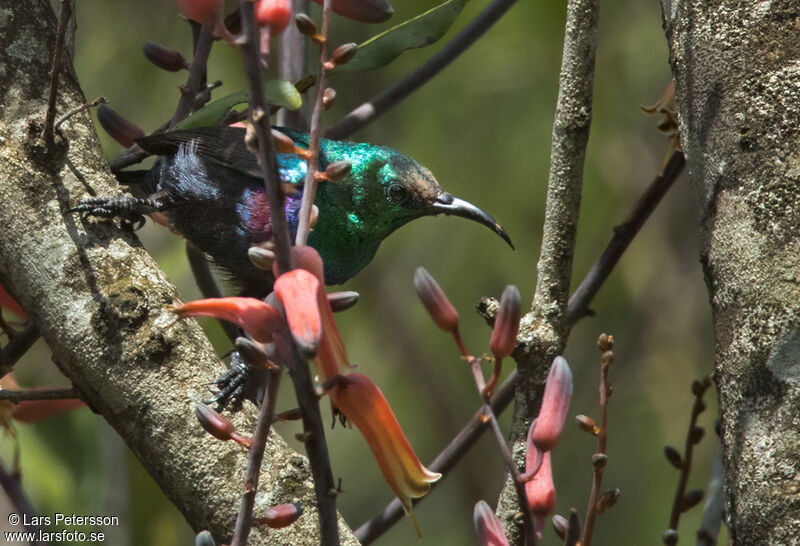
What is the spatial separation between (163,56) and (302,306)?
1475mm

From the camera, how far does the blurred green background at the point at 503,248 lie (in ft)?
15.3

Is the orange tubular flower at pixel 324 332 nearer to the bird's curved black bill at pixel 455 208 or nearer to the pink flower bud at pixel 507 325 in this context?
the pink flower bud at pixel 507 325

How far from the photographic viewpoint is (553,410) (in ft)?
4.75

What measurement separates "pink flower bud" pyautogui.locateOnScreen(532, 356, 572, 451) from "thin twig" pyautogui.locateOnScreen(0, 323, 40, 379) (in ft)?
3.88

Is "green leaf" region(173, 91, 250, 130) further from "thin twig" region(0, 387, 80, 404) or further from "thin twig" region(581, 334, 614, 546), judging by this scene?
"thin twig" region(581, 334, 614, 546)

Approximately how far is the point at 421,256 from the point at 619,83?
1371mm

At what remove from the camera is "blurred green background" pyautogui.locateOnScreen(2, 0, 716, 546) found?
183 inches

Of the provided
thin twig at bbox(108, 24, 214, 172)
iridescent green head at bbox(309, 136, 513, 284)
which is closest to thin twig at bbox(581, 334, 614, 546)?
thin twig at bbox(108, 24, 214, 172)

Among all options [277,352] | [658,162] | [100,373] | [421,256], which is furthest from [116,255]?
[658,162]

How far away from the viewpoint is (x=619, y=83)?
16.5ft

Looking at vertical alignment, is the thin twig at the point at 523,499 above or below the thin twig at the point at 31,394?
below

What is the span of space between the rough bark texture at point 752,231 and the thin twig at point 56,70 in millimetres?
1070

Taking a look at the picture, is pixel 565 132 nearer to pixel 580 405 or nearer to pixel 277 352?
pixel 277 352

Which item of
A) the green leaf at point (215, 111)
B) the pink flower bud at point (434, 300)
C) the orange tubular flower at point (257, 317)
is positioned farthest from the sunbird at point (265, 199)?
the orange tubular flower at point (257, 317)
